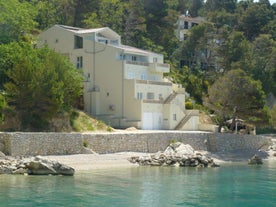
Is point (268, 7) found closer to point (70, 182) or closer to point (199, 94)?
point (199, 94)

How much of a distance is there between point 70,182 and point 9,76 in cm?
1759

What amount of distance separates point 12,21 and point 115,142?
19312 mm

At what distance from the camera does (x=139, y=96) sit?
6462 centimetres

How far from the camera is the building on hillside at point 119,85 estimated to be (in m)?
63.5

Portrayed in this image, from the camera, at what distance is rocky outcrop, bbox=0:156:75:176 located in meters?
38.3

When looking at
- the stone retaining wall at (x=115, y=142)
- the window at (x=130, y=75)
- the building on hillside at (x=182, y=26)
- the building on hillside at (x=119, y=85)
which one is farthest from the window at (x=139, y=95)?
the building on hillside at (x=182, y=26)

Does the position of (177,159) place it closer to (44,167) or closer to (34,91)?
(34,91)

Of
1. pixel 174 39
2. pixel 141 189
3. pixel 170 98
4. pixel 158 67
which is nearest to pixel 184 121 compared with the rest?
pixel 170 98

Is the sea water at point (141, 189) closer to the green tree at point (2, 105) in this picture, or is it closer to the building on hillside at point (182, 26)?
the green tree at point (2, 105)

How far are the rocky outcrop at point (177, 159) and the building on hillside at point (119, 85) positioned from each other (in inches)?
469

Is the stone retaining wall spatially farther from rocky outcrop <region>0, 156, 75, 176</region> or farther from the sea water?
the sea water

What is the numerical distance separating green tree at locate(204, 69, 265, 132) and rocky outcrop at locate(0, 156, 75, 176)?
2766 cm

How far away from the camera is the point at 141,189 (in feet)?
111

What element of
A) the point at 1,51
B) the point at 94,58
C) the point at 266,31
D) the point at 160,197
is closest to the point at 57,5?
the point at 94,58
